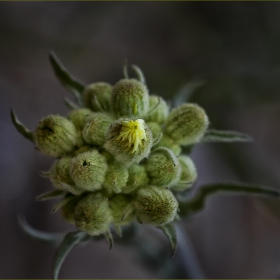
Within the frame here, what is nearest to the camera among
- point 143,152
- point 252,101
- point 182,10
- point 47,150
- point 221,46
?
point 143,152

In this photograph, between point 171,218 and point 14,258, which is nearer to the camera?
point 171,218

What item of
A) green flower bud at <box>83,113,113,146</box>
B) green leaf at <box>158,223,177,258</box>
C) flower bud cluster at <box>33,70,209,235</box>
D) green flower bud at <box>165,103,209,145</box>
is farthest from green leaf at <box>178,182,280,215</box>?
green flower bud at <box>83,113,113,146</box>

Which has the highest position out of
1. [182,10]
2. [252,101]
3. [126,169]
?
[182,10]

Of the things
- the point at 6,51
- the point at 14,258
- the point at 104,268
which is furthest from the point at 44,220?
the point at 6,51

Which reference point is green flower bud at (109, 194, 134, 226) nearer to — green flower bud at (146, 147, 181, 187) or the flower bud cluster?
the flower bud cluster

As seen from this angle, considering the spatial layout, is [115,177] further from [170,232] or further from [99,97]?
[99,97]

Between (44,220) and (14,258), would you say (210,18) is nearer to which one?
(44,220)

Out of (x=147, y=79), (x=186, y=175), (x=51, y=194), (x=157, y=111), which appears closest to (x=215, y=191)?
(x=186, y=175)
